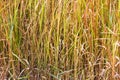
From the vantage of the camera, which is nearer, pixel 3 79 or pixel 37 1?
pixel 3 79

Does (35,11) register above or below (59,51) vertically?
above

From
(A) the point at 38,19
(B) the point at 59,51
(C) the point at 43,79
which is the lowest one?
(C) the point at 43,79

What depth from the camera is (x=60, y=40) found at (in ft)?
7.47

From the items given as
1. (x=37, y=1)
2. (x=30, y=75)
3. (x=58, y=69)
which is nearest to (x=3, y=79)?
(x=30, y=75)

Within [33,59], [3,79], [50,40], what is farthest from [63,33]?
[3,79]

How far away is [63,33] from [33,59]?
239 millimetres

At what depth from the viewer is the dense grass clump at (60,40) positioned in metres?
2.23

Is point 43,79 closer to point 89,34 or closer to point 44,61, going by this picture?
point 44,61

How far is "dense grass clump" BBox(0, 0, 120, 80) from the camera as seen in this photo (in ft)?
7.30

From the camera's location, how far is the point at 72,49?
2273 mm

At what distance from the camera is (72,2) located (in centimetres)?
232

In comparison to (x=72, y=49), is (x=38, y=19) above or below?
above

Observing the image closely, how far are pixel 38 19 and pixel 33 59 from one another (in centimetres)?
25

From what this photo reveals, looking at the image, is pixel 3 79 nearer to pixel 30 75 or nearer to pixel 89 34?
pixel 30 75
